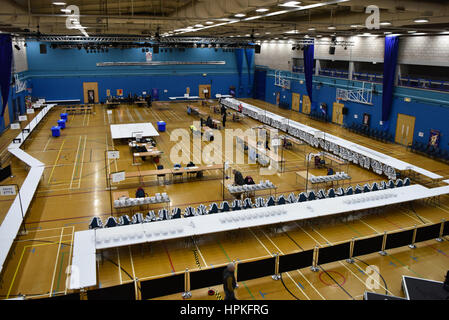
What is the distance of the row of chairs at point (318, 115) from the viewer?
33.2 meters

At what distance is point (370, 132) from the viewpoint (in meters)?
27.5

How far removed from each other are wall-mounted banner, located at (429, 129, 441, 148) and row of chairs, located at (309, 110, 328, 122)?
11.1 meters

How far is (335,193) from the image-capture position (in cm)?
1506

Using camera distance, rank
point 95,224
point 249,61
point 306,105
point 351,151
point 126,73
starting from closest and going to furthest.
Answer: point 95,224, point 351,151, point 306,105, point 126,73, point 249,61

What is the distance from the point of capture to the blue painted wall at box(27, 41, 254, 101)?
3850cm

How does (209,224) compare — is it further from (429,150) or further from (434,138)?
(434,138)

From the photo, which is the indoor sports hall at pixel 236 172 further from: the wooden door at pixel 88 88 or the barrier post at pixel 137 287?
the wooden door at pixel 88 88

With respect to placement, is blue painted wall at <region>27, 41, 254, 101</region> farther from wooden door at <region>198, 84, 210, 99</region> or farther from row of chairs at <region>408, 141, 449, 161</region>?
row of chairs at <region>408, 141, 449, 161</region>

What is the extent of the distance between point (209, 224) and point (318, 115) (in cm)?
2501

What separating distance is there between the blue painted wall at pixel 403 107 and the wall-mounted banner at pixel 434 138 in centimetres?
17

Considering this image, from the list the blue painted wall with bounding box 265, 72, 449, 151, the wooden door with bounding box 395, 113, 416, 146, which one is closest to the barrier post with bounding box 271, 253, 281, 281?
the blue painted wall with bounding box 265, 72, 449, 151

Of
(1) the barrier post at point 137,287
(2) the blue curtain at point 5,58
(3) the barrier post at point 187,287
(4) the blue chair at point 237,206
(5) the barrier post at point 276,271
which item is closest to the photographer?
(1) the barrier post at point 137,287

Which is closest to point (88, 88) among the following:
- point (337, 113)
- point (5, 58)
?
point (5, 58)

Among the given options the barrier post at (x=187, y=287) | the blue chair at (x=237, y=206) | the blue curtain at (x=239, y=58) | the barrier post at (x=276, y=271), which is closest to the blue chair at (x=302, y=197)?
the blue chair at (x=237, y=206)
